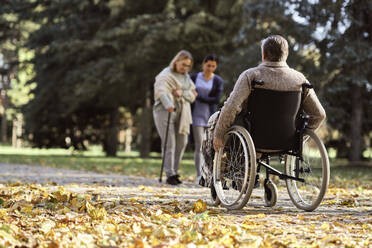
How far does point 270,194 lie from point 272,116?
3.15 feet

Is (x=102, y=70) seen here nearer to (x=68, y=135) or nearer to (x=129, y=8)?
(x=129, y=8)

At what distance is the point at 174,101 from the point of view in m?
8.34

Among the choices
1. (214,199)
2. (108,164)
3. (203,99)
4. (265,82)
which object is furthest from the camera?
(108,164)

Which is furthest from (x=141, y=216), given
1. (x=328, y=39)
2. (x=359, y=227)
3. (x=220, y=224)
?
(x=328, y=39)

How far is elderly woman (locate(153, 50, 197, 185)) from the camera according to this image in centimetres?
812

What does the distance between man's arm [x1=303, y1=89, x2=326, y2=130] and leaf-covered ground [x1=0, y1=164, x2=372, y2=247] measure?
2.81 feet

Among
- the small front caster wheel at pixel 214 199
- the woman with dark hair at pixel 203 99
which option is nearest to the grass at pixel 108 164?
the woman with dark hair at pixel 203 99

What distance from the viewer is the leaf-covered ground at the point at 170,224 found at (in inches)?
128

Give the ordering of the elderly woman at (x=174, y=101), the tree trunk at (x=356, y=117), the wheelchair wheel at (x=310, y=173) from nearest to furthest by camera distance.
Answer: the wheelchair wheel at (x=310, y=173) → the elderly woman at (x=174, y=101) → the tree trunk at (x=356, y=117)

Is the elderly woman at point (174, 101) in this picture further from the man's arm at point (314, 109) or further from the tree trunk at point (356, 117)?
the tree trunk at point (356, 117)

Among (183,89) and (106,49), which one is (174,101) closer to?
(183,89)

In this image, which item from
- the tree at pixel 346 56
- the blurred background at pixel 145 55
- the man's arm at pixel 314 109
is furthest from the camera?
the blurred background at pixel 145 55

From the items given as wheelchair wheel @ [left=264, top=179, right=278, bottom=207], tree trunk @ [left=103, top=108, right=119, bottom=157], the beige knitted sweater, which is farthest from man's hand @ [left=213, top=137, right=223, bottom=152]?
tree trunk @ [left=103, top=108, right=119, bottom=157]

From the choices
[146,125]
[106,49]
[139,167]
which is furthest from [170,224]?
[106,49]
